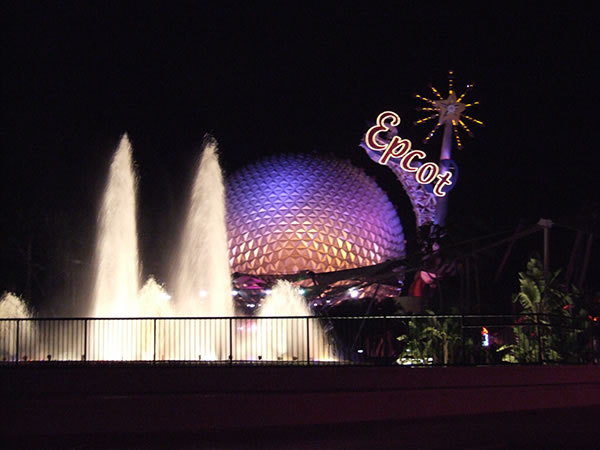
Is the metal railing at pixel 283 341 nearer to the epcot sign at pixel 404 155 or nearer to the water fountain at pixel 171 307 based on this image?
the water fountain at pixel 171 307

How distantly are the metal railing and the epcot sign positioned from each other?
18.9m

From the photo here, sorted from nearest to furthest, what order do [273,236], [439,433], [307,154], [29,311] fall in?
[439,433], [29,311], [273,236], [307,154]

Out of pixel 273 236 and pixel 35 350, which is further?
pixel 273 236

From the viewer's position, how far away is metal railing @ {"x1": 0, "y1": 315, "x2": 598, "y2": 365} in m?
16.8

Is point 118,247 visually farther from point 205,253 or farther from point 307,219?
point 307,219

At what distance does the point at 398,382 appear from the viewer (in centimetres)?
1467

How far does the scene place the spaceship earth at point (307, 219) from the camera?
4434 centimetres

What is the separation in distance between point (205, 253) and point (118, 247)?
3.16 metres

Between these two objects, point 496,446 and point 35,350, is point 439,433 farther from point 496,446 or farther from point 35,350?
point 35,350

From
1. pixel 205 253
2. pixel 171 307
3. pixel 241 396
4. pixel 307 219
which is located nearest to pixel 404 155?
pixel 307 219

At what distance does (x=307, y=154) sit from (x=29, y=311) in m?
22.2

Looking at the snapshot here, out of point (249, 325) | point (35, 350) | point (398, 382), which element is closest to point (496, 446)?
point (398, 382)

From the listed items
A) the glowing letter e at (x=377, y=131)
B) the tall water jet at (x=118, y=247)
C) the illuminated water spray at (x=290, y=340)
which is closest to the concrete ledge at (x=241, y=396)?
the illuminated water spray at (x=290, y=340)

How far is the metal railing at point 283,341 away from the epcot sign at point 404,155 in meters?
18.9
